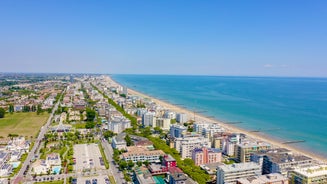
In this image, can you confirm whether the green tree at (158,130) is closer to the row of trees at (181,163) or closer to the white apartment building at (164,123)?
the white apartment building at (164,123)

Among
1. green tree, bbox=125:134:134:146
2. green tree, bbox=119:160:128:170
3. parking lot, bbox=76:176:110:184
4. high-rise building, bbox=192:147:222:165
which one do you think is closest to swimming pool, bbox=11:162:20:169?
parking lot, bbox=76:176:110:184

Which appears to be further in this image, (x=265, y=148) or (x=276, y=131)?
(x=276, y=131)

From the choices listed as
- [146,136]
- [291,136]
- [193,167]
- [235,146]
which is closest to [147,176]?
[193,167]

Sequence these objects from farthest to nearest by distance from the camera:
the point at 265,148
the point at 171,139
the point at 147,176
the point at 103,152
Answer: the point at 171,139
the point at 103,152
the point at 265,148
the point at 147,176

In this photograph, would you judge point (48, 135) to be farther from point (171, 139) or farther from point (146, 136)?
point (171, 139)

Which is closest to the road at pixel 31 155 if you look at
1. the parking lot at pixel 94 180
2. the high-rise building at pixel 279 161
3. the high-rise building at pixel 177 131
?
the parking lot at pixel 94 180
